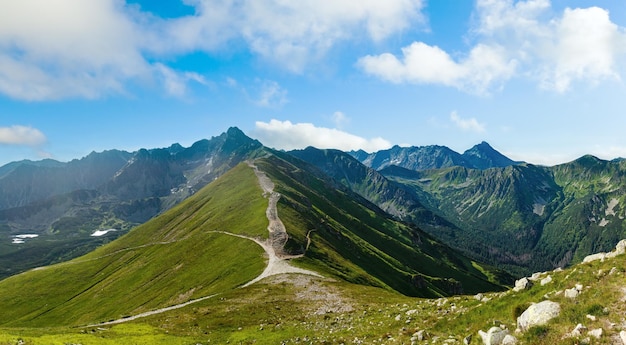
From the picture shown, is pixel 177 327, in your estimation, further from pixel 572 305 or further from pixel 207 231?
pixel 207 231

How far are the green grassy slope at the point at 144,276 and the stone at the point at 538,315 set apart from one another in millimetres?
72544

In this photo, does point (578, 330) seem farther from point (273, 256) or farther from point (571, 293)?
point (273, 256)

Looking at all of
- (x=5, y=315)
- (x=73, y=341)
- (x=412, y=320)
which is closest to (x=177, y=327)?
(x=73, y=341)

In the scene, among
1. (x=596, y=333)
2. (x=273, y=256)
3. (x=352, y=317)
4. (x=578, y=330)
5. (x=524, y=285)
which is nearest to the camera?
(x=596, y=333)

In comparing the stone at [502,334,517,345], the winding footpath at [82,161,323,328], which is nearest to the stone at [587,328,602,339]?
the stone at [502,334,517,345]

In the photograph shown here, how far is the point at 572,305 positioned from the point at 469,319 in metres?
7.92

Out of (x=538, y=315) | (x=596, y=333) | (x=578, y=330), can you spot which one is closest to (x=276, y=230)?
(x=538, y=315)

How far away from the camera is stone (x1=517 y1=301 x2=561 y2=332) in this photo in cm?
1933

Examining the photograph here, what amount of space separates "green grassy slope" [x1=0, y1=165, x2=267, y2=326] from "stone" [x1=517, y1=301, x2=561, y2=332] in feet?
238

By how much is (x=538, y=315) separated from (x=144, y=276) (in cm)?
13476

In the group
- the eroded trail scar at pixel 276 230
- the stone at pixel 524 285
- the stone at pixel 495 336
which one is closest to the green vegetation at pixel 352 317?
the stone at pixel 524 285

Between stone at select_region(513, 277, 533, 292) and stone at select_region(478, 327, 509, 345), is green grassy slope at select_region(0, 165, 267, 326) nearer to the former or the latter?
stone at select_region(513, 277, 533, 292)

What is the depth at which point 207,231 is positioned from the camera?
6220 inches

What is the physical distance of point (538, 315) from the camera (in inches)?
776
